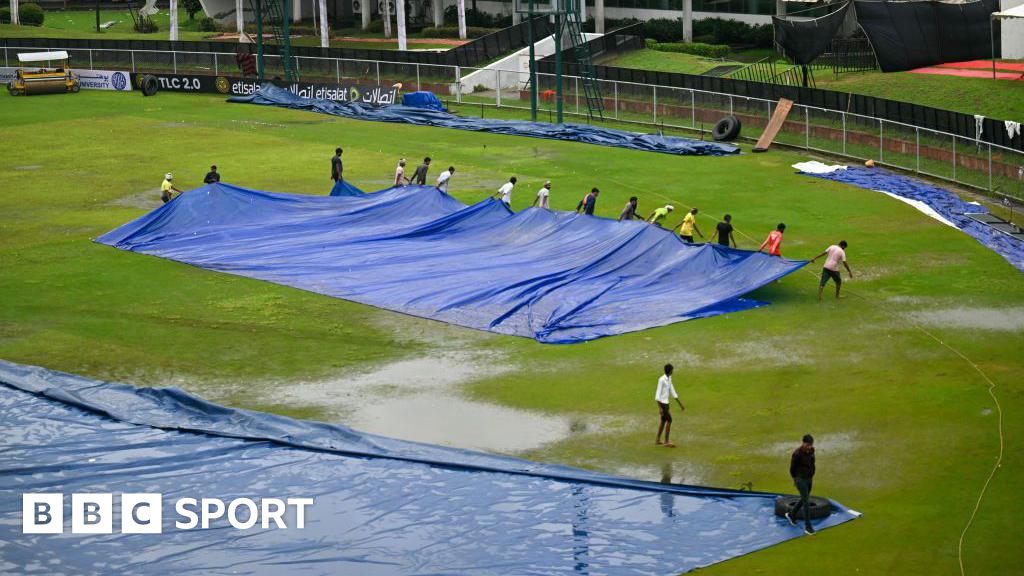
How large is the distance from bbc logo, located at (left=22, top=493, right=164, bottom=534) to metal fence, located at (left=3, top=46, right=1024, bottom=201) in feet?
93.8

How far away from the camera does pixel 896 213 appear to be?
1508 inches

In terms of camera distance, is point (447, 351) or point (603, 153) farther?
point (603, 153)

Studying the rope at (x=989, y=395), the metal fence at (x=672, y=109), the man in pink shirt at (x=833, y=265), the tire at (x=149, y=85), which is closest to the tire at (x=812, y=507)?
the rope at (x=989, y=395)

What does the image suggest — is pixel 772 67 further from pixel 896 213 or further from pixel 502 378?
pixel 502 378

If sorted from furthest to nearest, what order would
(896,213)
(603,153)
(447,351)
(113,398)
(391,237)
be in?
1. (603,153)
2. (896,213)
3. (391,237)
4. (447,351)
5. (113,398)

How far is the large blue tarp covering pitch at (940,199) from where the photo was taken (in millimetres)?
34125

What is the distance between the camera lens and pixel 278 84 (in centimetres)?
6256

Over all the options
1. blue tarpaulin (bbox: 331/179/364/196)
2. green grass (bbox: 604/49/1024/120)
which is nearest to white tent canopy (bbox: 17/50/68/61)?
blue tarpaulin (bbox: 331/179/364/196)

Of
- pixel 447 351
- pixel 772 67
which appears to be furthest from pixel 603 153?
pixel 447 351

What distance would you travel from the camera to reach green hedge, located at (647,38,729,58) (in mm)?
71562

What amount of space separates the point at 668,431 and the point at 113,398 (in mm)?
9561

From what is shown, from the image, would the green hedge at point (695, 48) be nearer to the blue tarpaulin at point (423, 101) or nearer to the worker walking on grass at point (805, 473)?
the blue tarpaulin at point (423, 101)

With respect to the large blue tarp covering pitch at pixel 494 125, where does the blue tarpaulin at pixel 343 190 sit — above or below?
below

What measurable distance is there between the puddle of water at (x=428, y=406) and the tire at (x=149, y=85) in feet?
136
